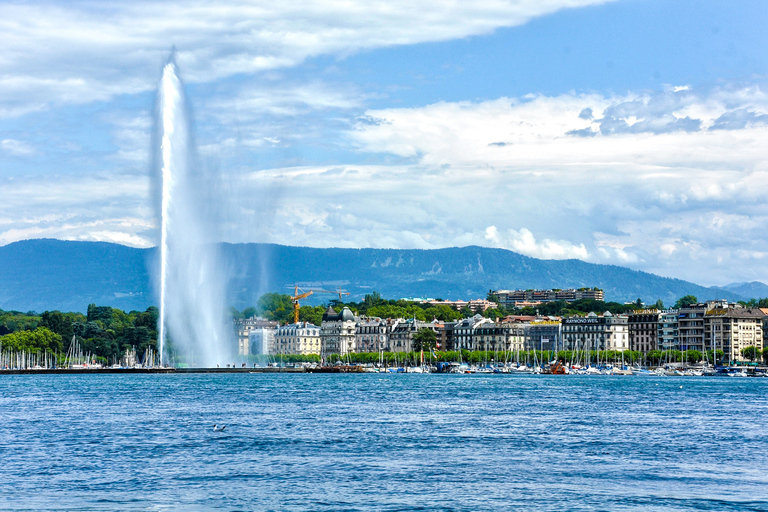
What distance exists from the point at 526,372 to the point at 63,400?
89.9 metres

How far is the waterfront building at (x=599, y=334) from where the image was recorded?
167250mm

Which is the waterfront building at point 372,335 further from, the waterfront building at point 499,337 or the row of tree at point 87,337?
the row of tree at point 87,337

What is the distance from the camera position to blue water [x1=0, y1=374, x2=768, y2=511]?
78.6 ft

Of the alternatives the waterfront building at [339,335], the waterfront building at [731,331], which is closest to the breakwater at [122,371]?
the waterfront building at [339,335]

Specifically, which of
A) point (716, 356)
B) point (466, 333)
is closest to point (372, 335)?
point (466, 333)

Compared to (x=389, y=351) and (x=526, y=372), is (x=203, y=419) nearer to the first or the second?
(x=526, y=372)

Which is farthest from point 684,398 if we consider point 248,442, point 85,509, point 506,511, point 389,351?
point 389,351

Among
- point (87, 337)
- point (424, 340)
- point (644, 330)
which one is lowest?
point (424, 340)

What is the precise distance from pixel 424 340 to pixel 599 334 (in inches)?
1157

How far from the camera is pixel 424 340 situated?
6949 inches

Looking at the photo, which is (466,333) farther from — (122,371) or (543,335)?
(122,371)

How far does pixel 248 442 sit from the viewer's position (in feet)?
116

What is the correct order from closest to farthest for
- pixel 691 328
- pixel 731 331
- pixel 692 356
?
pixel 692 356
pixel 731 331
pixel 691 328

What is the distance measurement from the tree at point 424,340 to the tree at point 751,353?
51.7m
